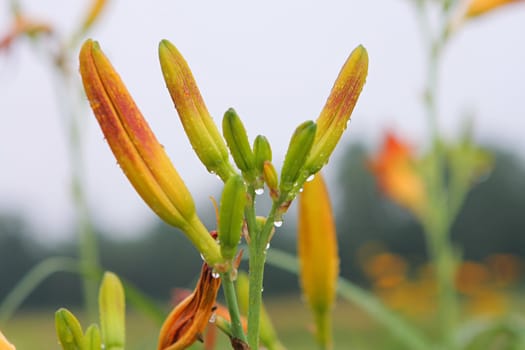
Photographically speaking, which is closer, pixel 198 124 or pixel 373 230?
pixel 198 124

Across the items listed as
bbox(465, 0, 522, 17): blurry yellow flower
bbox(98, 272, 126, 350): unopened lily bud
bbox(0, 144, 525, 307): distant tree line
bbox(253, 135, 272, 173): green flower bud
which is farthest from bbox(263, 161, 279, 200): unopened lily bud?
bbox(0, 144, 525, 307): distant tree line

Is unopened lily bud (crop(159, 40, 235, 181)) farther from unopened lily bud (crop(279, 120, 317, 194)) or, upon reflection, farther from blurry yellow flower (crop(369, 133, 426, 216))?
blurry yellow flower (crop(369, 133, 426, 216))

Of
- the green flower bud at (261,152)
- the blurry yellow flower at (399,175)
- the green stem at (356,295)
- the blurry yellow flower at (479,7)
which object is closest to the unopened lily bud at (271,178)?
the green flower bud at (261,152)

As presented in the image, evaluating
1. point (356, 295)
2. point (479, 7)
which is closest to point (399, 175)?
point (479, 7)

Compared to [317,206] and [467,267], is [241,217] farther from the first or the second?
[467,267]

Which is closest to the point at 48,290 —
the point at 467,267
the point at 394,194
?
the point at 467,267

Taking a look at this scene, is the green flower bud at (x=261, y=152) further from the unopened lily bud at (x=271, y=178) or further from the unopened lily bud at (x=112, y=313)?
the unopened lily bud at (x=112, y=313)

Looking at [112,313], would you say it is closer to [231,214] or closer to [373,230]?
[231,214]
